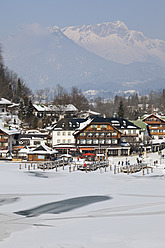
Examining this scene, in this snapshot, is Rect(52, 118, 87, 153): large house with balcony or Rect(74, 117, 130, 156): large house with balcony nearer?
Rect(74, 117, 130, 156): large house with balcony

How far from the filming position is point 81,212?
31.1 m

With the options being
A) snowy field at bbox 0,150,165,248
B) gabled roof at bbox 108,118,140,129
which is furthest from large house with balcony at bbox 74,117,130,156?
snowy field at bbox 0,150,165,248

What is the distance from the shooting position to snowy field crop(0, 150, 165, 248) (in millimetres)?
24250

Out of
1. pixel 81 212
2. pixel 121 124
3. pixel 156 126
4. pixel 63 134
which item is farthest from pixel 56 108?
pixel 81 212

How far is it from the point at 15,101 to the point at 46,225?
370 feet

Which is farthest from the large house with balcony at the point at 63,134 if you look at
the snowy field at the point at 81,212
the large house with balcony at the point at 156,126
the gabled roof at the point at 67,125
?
the snowy field at the point at 81,212

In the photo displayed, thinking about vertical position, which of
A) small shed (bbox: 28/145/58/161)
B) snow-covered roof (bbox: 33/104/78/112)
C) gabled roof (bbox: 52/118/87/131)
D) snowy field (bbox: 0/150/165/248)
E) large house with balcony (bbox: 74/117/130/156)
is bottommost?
snowy field (bbox: 0/150/165/248)

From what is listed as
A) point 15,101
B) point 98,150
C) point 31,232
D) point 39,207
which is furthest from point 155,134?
point 31,232

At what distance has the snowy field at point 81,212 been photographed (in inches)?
955

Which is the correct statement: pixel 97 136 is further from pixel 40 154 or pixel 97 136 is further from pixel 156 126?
pixel 156 126

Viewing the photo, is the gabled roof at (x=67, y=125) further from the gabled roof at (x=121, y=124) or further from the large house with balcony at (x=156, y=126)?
the large house with balcony at (x=156, y=126)

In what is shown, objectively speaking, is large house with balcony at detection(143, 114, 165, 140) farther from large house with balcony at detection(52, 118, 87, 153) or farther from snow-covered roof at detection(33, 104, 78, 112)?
large house with balcony at detection(52, 118, 87, 153)

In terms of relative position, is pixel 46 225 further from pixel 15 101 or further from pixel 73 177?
pixel 15 101

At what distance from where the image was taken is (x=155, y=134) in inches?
4181
